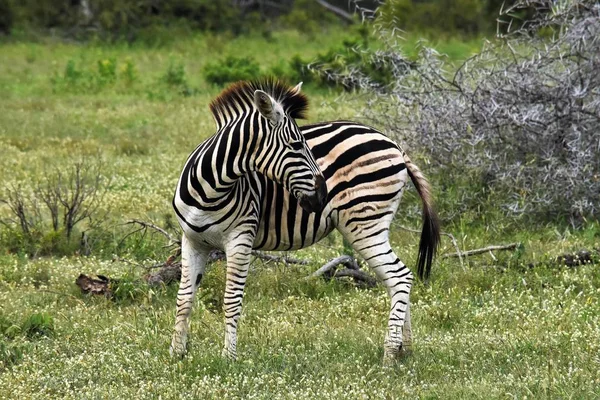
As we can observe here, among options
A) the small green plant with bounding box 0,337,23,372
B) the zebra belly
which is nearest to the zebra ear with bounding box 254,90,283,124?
the zebra belly

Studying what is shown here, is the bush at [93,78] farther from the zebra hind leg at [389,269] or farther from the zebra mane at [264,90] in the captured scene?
the zebra hind leg at [389,269]

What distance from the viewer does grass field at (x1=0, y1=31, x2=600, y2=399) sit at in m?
5.85

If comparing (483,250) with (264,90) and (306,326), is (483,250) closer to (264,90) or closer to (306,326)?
(306,326)

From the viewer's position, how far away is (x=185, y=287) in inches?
254

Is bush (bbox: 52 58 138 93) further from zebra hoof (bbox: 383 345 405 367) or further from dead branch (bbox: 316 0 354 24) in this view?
zebra hoof (bbox: 383 345 405 367)

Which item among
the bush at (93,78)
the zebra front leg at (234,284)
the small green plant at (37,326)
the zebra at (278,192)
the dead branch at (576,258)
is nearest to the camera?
the zebra at (278,192)

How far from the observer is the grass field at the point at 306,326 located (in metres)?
5.85

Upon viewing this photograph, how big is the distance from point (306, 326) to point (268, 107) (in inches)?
71.8

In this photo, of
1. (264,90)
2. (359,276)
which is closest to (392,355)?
(264,90)

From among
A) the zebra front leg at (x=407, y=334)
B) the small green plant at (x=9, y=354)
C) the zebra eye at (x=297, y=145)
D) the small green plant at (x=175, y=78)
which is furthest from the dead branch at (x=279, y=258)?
the small green plant at (x=175, y=78)

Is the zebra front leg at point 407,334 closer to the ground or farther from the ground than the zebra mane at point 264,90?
closer to the ground

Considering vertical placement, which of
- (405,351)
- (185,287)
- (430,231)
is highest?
(430,231)

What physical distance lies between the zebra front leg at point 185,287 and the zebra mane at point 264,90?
879 millimetres

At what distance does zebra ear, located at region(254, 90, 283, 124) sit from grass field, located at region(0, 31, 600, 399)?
59.0 inches
